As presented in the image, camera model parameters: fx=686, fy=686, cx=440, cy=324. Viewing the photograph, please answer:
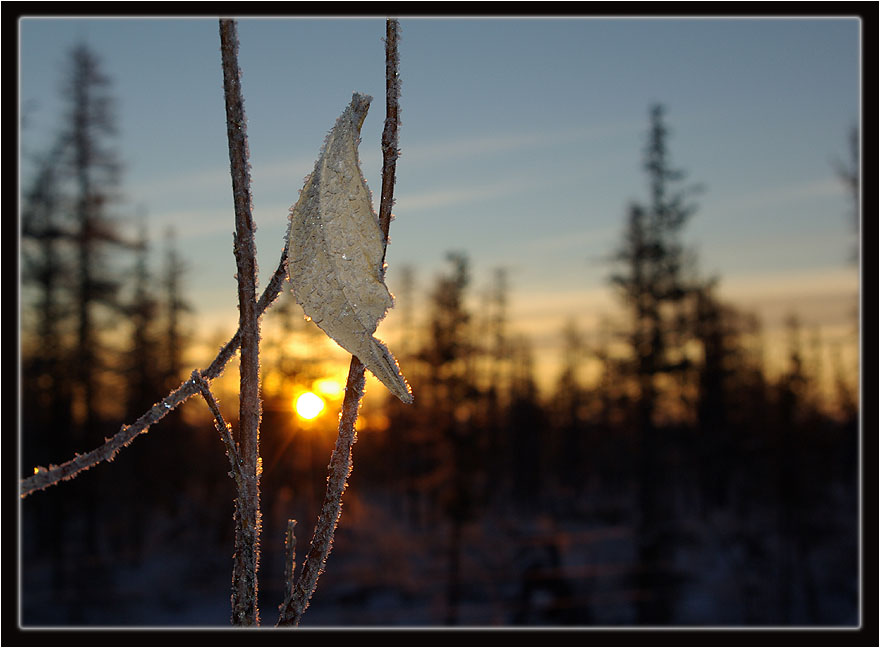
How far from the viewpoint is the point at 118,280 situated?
41.7 ft

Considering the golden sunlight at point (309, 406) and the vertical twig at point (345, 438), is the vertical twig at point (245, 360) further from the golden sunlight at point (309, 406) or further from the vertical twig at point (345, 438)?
the golden sunlight at point (309, 406)

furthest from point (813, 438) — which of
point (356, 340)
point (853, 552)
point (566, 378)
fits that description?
point (356, 340)

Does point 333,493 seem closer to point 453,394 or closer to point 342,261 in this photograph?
point 342,261

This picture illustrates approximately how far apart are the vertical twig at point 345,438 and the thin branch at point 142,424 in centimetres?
15

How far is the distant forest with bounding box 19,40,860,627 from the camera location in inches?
505

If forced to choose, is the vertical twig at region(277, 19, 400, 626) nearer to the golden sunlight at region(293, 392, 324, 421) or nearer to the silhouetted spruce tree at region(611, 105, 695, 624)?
the golden sunlight at region(293, 392, 324, 421)

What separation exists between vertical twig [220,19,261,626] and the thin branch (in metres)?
0.03

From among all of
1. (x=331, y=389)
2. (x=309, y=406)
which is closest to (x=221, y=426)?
(x=309, y=406)

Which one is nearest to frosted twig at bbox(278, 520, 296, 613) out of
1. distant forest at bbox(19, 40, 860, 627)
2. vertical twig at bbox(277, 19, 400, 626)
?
vertical twig at bbox(277, 19, 400, 626)

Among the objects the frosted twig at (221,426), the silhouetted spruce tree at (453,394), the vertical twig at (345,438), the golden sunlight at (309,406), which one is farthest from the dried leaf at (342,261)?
the silhouetted spruce tree at (453,394)

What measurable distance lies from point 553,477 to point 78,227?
32070 millimetres

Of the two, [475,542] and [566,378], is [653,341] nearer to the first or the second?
[475,542]

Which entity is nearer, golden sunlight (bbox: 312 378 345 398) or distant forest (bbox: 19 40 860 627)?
golden sunlight (bbox: 312 378 345 398)

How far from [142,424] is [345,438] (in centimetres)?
25
